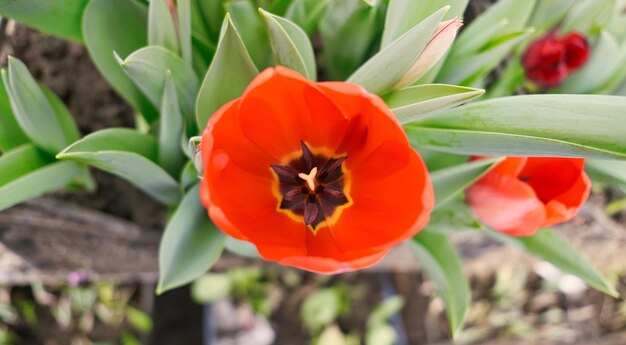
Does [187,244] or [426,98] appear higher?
[426,98]

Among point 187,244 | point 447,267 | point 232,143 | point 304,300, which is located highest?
point 232,143

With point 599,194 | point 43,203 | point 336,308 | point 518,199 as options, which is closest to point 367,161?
point 518,199

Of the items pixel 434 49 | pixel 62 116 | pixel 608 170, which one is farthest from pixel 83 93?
pixel 608 170

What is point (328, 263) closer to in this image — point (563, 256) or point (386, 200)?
point (386, 200)

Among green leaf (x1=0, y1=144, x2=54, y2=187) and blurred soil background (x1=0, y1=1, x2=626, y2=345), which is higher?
green leaf (x1=0, y1=144, x2=54, y2=187)

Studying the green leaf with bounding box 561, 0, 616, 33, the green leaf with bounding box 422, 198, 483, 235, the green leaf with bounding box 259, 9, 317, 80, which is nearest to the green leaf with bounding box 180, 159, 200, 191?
the green leaf with bounding box 259, 9, 317, 80

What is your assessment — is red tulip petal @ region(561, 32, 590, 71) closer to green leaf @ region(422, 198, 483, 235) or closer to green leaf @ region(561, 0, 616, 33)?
green leaf @ region(561, 0, 616, 33)
